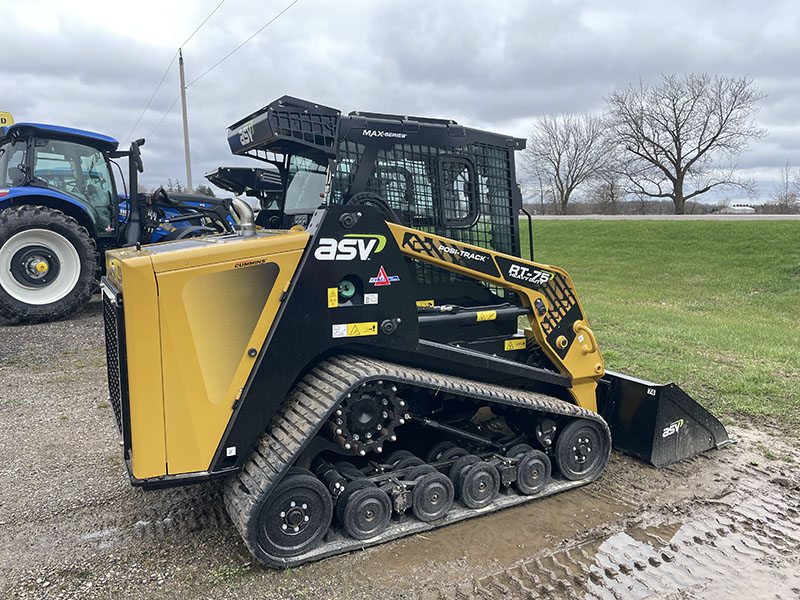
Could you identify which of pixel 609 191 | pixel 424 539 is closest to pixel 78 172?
pixel 424 539

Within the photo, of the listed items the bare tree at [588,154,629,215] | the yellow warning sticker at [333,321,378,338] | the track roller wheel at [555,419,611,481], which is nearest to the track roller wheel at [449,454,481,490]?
the track roller wheel at [555,419,611,481]

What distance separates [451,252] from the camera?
4.09 m

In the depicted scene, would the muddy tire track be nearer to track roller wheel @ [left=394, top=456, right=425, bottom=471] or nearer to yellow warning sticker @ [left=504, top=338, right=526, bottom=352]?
track roller wheel @ [left=394, top=456, right=425, bottom=471]

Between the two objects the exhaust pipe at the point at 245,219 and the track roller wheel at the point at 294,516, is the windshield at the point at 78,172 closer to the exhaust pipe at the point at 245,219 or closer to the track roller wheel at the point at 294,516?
the exhaust pipe at the point at 245,219

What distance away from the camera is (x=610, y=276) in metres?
19.0

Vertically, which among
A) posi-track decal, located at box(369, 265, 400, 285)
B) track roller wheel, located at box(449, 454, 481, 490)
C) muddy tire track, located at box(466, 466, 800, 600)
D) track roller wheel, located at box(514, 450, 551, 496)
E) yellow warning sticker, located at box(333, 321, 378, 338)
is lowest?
muddy tire track, located at box(466, 466, 800, 600)

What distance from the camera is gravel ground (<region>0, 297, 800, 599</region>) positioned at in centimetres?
333

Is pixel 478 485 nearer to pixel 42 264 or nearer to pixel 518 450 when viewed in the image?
pixel 518 450

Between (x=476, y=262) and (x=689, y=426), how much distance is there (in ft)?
7.44

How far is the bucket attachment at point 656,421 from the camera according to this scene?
4.86 meters

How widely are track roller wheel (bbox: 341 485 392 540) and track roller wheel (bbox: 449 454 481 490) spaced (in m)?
0.52

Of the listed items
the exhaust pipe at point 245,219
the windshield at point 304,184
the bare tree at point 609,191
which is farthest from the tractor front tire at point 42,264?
the bare tree at point 609,191

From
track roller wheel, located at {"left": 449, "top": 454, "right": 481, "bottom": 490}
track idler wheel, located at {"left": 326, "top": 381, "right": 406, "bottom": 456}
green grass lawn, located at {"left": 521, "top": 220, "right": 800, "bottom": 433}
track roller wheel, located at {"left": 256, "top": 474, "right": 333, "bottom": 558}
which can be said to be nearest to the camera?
track roller wheel, located at {"left": 256, "top": 474, "right": 333, "bottom": 558}

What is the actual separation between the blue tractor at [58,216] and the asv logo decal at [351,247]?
656cm
